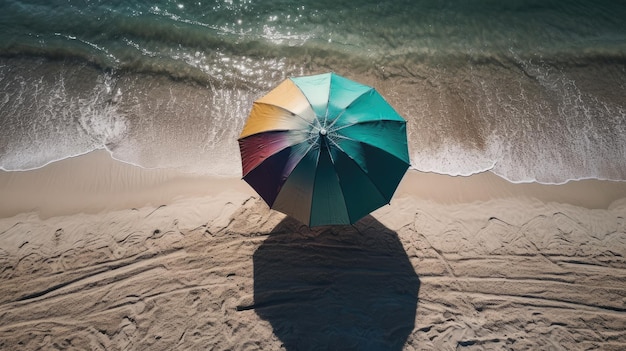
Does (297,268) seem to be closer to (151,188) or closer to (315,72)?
(151,188)

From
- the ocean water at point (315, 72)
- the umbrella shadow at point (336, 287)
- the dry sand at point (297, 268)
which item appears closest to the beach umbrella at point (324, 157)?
the umbrella shadow at point (336, 287)

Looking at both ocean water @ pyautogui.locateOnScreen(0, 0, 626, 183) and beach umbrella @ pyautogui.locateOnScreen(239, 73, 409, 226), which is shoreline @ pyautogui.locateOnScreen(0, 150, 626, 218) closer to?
ocean water @ pyautogui.locateOnScreen(0, 0, 626, 183)

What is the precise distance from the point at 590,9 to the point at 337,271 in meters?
11.2

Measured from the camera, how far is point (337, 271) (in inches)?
253

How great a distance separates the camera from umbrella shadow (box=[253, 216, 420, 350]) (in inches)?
231

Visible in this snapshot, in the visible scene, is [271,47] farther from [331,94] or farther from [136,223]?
[136,223]

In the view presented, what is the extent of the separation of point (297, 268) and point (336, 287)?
2.33 feet

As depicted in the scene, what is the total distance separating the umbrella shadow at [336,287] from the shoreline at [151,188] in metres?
1.23

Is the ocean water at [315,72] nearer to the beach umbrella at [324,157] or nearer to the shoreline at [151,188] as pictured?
the shoreline at [151,188]

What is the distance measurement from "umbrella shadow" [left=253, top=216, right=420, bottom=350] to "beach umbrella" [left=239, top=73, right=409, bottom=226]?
4.50ft

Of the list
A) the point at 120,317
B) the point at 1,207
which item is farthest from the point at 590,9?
the point at 1,207

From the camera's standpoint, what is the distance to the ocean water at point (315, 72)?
818cm

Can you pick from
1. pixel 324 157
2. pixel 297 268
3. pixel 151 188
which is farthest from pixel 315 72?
pixel 297 268

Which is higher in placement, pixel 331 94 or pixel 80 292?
pixel 331 94
